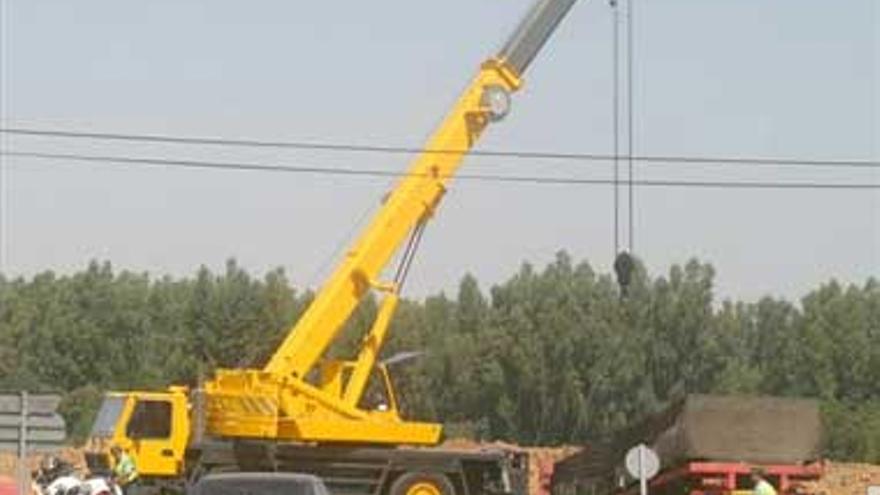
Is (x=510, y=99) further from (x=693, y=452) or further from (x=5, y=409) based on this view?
(x=5, y=409)

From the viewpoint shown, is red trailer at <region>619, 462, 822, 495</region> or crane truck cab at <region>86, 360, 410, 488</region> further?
crane truck cab at <region>86, 360, 410, 488</region>

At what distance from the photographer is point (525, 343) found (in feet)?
280

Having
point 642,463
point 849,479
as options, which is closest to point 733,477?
point 642,463

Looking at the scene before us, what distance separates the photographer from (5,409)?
21.5 metres

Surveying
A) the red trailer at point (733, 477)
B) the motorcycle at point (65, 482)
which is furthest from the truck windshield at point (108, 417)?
the red trailer at point (733, 477)

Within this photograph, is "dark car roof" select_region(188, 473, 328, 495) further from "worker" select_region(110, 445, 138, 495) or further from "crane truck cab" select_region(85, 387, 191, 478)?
"crane truck cab" select_region(85, 387, 191, 478)

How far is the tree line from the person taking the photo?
82625 mm

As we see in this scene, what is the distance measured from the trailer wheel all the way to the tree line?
47072 millimetres

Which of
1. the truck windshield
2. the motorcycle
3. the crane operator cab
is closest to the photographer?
the motorcycle

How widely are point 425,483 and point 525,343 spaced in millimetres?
55573

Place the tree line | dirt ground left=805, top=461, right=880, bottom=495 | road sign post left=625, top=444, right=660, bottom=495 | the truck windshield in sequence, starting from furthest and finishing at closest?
the tree line < dirt ground left=805, top=461, right=880, bottom=495 < the truck windshield < road sign post left=625, top=444, right=660, bottom=495

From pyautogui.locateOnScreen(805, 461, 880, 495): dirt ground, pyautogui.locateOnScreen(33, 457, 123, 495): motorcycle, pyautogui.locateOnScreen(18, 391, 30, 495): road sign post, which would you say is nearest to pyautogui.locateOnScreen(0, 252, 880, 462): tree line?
pyautogui.locateOnScreen(805, 461, 880, 495): dirt ground

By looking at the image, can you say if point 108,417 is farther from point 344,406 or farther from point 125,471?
point 344,406

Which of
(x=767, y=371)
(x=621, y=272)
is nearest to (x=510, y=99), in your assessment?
(x=621, y=272)
